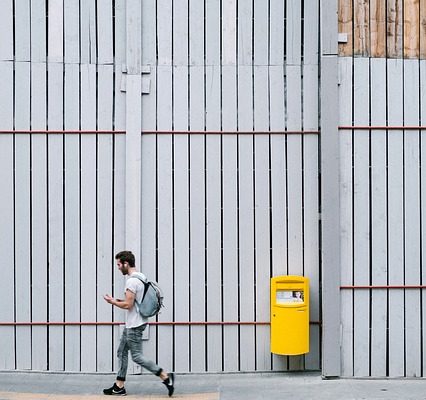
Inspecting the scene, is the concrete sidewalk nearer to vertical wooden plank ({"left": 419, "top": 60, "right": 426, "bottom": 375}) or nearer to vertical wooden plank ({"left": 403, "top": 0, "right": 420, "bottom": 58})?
vertical wooden plank ({"left": 419, "top": 60, "right": 426, "bottom": 375})

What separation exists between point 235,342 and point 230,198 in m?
1.98

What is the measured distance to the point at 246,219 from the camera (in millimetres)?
12445

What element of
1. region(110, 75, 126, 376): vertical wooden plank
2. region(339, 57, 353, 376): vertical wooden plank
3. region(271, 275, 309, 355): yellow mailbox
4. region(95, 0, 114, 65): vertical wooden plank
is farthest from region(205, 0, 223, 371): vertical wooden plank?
region(339, 57, 353, 376): vertical wooden plank

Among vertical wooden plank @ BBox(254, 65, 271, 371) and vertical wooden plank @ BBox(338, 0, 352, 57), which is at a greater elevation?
vertical wooden plank @ BBox(338, 0, 352, 57)

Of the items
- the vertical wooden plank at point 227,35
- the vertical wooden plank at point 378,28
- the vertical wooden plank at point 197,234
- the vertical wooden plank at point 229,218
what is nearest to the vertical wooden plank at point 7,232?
the vertical wooden plank at point 197,234

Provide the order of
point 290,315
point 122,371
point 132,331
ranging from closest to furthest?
point 132,331 → point 122,371 → point 290,315

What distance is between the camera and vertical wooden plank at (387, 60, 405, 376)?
1205 cm

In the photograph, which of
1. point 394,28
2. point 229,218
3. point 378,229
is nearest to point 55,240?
point 229,218

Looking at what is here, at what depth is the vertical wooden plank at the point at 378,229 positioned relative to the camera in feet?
39.5

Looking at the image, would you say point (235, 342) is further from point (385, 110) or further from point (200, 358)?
point (385, 110)

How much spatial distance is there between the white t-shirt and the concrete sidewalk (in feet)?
3.08

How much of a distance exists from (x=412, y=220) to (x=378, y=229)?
0.48 metres

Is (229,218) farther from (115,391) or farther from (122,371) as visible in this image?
(115,391)

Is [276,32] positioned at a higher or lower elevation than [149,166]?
higher
